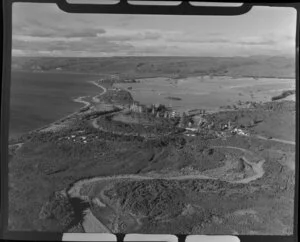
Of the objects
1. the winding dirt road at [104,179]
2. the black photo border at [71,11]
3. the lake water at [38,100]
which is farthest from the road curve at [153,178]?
the lake water at [38,100]

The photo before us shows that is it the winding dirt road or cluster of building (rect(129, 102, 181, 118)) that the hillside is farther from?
the winding dirt road

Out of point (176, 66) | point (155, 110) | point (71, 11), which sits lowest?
point (155, 110)

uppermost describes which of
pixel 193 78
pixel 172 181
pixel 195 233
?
pixel 193 78

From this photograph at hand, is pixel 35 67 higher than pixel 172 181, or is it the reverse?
pixel 35 67

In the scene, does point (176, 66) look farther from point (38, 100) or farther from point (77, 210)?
point (77, 210)

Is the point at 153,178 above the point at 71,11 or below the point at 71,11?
below

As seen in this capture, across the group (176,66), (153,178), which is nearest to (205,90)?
(176,66)

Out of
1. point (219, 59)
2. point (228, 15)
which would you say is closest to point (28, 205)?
point (219, 59)

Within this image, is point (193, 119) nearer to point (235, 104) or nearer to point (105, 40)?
point (235, 104)
